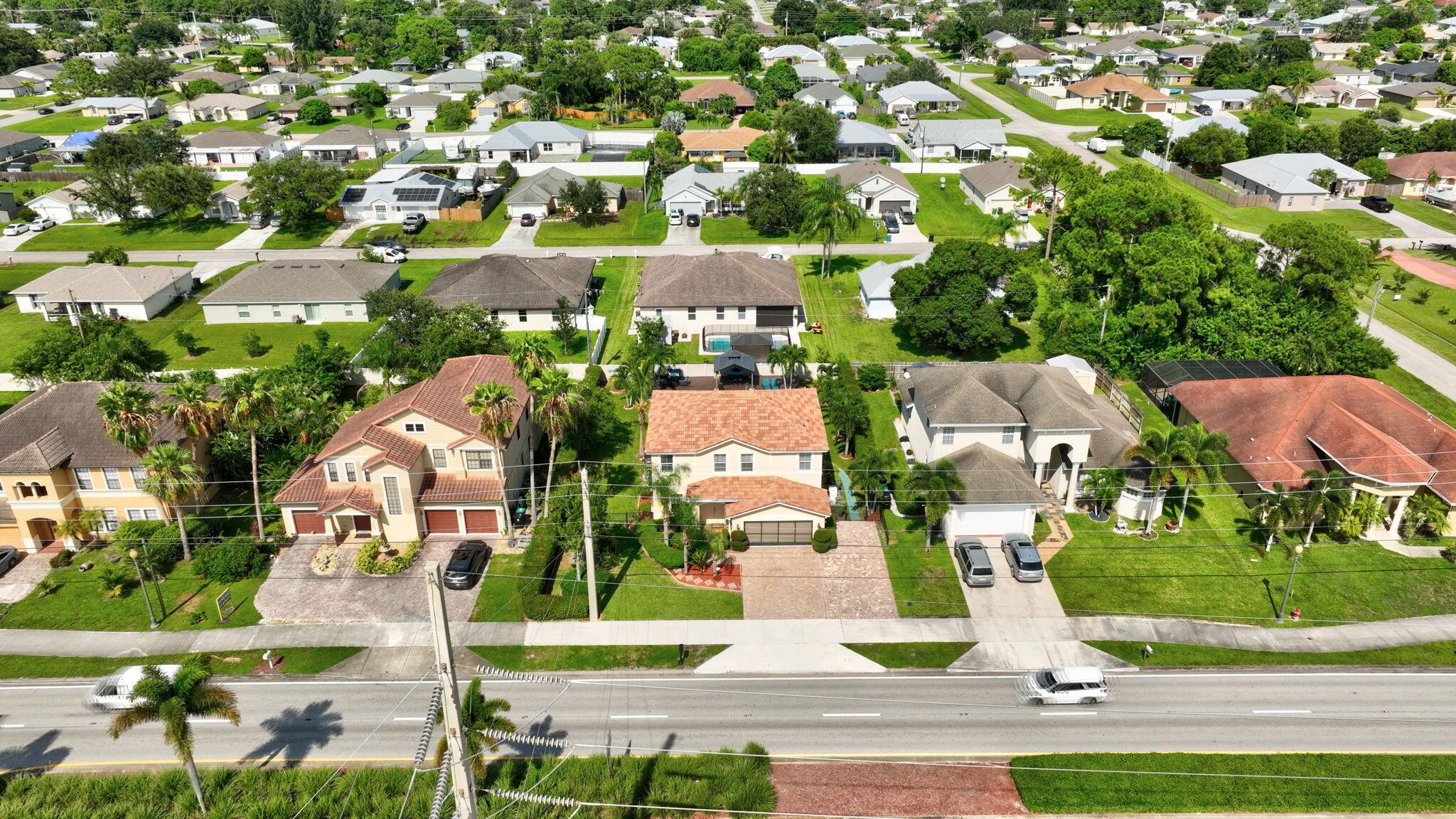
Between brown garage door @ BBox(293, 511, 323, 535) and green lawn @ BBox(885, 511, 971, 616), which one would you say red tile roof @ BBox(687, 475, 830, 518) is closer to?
green lawn @ BBox(885, 511, 971, 616)

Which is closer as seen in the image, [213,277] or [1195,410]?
[1195,410]

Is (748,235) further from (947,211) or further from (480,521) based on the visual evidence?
(480,521)

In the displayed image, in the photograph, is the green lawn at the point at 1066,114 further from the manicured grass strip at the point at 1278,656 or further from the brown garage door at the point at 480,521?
the brown garage door at the point at 480,521

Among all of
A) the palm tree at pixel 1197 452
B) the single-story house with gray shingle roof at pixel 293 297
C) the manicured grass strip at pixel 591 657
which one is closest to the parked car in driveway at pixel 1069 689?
the manicured grass strip at pixel 591 657

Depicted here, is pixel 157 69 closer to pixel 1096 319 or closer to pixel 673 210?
pixel 673 210

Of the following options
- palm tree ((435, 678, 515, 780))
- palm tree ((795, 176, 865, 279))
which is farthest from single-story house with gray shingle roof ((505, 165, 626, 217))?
palm tree ((435, 678, 515, 780))

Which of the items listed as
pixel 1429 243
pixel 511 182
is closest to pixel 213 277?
pixel 511 182
